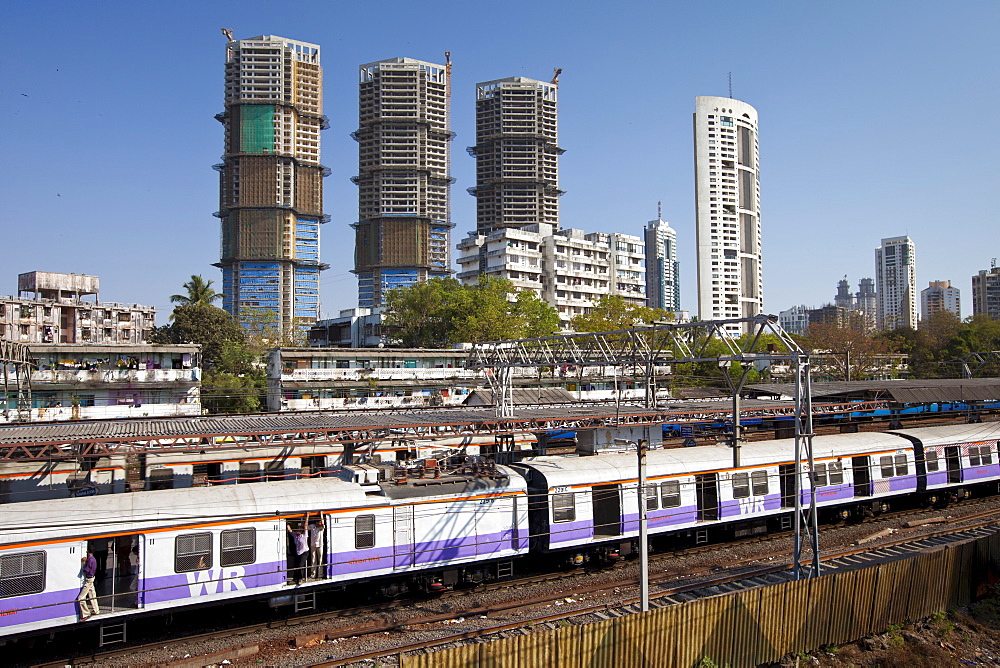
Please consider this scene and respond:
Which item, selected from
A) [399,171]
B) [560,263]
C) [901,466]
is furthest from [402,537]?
[399,171]

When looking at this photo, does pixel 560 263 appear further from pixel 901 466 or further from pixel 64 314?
pixel 901 466

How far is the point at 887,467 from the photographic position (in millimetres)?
23359

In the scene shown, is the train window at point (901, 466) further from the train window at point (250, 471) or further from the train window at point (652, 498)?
the train window at point (250, 471)

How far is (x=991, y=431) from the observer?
88.6 feet

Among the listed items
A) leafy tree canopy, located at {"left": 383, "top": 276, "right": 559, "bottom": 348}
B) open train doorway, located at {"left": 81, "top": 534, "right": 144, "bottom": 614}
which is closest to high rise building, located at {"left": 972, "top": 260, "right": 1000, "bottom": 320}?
leafy tree canopy, located at {"left": 383, "top": 276, "right": 559, "bottom": 348}

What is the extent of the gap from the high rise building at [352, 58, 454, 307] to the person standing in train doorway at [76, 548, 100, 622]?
13647 cm

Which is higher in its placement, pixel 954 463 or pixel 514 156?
pixel 514 156

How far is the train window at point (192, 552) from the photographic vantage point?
1361cm

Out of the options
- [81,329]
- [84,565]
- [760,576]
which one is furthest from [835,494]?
[81,329]

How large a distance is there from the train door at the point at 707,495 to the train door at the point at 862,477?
6331 mm

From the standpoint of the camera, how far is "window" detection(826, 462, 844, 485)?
862 inches

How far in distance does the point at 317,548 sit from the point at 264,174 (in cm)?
13714

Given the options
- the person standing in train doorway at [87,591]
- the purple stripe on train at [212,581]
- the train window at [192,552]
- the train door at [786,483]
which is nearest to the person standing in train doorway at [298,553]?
the purple stripe on train at [212,581]

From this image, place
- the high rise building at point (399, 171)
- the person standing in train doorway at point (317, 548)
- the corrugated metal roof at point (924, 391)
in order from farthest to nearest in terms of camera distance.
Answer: the high rise building at point (399, 171), the corrugated metal roof at point (924, 391), the person standing in train doorway at point (317, 548)
